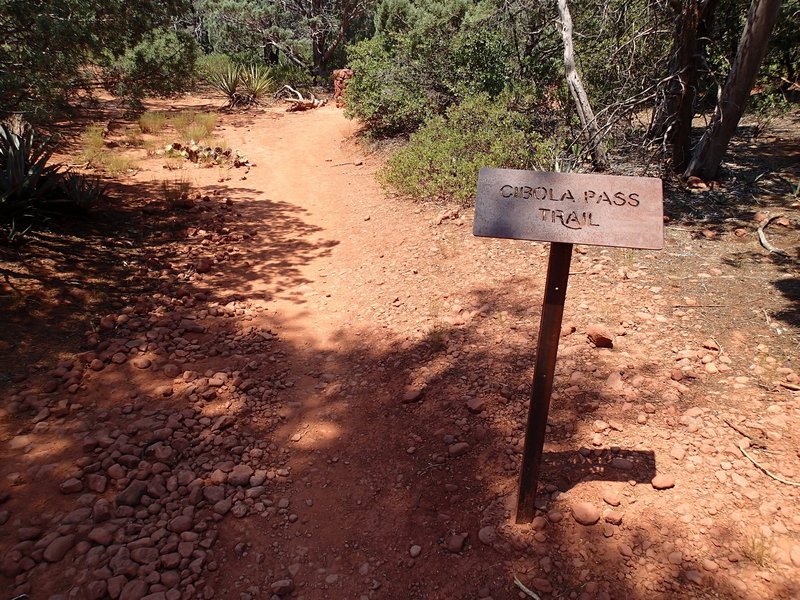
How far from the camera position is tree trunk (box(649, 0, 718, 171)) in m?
5.90

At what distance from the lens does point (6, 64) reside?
4.85 meters

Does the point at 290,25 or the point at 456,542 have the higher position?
the point at 290,25

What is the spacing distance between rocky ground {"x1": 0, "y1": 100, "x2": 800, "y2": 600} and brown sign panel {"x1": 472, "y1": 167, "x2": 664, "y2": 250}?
136cm

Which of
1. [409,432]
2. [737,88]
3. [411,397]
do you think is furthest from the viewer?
[737,88]

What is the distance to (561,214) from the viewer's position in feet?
6.61

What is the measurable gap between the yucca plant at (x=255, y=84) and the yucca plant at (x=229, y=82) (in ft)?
0.72

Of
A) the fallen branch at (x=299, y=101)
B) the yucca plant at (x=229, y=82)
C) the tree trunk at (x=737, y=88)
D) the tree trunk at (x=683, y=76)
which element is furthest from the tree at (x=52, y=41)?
the yucca plant at (x=229, y=82)

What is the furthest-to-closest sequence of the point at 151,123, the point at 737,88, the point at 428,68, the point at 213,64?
the point at 213,64
the point at 151,123
the point at 428,68
the point at 737,88

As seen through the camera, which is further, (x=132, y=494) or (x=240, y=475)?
(x=240, y=475)

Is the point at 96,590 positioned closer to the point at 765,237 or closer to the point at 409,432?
the point at 409,432

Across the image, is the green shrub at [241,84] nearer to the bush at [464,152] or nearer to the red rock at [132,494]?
the bush at [464,152]

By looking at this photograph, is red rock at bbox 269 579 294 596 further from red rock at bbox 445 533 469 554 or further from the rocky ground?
red rock at bbox 445 533 469 554

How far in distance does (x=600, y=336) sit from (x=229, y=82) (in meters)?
14.7

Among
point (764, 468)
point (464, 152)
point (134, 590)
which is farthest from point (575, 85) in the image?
point (134, 590)
